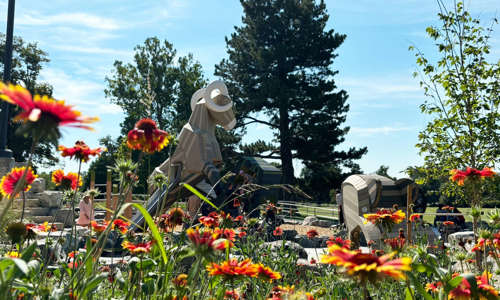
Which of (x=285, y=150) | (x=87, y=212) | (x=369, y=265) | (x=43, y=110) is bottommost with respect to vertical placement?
(x=87, y=212)

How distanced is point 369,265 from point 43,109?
0.75m

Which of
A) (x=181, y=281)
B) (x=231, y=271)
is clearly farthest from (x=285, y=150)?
(x=231, y=271)

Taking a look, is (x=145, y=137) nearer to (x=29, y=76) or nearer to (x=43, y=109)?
(x=43, y=109)

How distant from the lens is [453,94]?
10.1m

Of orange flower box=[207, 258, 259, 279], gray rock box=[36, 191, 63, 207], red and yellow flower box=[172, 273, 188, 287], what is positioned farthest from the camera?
gray rock box=[36, 191, 63, 207]

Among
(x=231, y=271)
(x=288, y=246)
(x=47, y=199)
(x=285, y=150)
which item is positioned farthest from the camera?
(x=285, y=150)

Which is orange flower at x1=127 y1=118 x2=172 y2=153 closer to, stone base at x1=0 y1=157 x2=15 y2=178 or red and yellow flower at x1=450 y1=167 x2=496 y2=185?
red and yellow flower at x1=450 y1=167 x2=496 y2=185

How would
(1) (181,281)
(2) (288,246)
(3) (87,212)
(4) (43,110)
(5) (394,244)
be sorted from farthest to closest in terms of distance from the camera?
1. (3) (87,212)
2. (2) (288,246)
3. (5) (394,244)
4. (1) (181,281)
5. (4) (43,110)

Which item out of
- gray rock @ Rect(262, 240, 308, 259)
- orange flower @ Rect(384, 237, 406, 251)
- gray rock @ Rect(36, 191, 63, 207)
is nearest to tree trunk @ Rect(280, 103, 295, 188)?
gray rock @ Rect(36, 191, 63, 207)

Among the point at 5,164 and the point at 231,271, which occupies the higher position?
the point at 5,164

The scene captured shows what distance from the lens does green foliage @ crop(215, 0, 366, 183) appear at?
25.2 metres

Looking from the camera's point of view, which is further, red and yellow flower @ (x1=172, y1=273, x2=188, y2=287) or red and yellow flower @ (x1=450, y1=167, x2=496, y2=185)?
red and yellow flower @ (x1=450, y1=167, x2=496, y2=185)

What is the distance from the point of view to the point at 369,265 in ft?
2.96

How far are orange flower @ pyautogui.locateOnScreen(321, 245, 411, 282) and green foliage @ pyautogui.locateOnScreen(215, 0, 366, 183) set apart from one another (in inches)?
941
